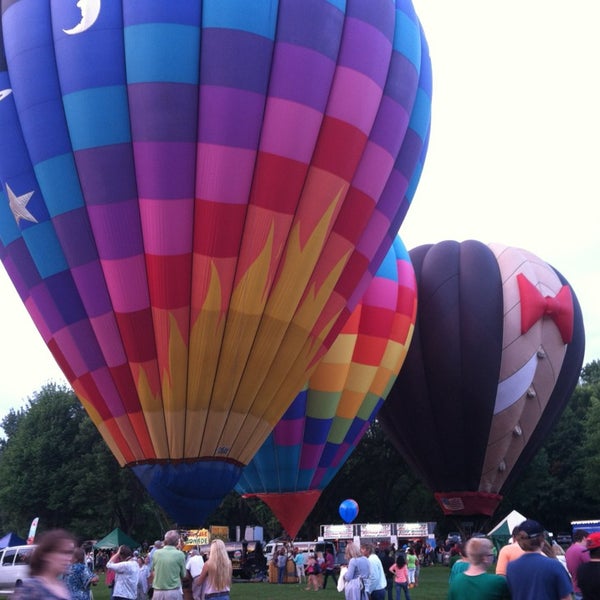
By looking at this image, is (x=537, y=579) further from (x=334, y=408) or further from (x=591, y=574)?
(x=334, y=408)

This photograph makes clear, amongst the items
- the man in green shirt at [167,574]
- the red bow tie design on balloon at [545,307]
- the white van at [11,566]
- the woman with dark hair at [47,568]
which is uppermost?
the red bow tie design on balloon at [545,307]

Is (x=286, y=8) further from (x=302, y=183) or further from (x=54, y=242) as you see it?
(x=54, y=242)

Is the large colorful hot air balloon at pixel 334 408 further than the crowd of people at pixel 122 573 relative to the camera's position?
Yes

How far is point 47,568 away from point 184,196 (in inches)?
317

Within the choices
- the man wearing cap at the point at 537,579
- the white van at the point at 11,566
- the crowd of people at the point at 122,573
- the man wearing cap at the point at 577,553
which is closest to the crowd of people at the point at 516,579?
the man wearing cap at the point at 537,579

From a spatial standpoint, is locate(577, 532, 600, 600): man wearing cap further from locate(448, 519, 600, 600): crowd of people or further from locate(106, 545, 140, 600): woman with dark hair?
locate(106, 545, 140, 600): woman with dark hair

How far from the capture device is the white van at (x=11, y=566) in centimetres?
1781

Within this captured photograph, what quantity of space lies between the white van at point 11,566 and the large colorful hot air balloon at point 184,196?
300 inches

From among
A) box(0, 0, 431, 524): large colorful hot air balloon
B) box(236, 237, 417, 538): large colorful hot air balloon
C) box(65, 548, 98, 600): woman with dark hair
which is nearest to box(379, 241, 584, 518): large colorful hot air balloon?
box(236, 237, 417, 538): large colorful hot air balloon

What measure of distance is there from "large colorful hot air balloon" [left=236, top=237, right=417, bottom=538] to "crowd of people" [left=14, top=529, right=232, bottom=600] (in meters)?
7.03

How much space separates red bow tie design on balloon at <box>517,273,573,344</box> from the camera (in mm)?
20109

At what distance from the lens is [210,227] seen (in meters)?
10.9

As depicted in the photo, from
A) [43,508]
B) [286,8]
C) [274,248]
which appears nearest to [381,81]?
[286,8]

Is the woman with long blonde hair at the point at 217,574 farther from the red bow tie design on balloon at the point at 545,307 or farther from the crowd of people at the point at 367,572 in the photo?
the red bow tie design on balloon at the point at 545,307
